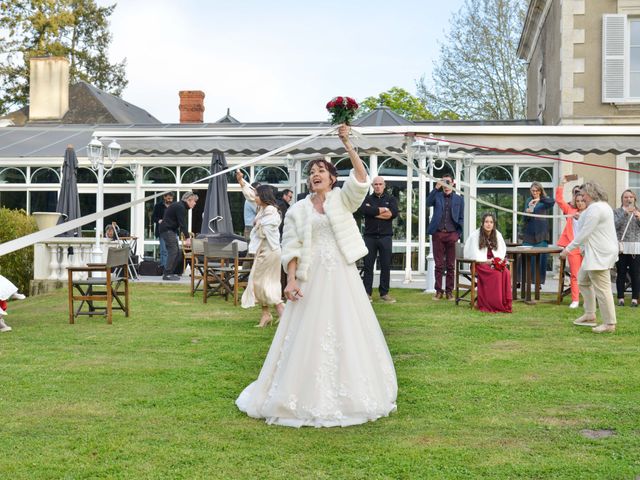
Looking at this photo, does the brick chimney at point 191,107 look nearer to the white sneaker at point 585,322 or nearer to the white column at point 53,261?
the white column at point 53,261

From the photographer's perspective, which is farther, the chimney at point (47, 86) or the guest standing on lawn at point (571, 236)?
the chimney at point (47, 86)

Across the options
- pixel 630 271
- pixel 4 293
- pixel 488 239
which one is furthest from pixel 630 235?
pixel 4 293

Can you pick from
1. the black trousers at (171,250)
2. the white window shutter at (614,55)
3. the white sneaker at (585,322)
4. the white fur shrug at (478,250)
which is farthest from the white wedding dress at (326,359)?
the white window shutter at (614,55)

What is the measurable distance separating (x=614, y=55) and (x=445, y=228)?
7699mm

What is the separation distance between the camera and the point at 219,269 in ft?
41.4

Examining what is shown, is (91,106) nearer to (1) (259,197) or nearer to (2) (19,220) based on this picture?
(2) (19,220)

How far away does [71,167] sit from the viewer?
53.6ft

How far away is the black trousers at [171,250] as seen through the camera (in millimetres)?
15577

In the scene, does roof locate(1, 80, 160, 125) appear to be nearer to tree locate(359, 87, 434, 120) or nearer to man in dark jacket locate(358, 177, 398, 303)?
tree locate(359, 87, 434, 120)

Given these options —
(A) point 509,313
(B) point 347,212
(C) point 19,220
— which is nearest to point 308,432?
(B) point 347,212

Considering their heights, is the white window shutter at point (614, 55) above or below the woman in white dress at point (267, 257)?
above

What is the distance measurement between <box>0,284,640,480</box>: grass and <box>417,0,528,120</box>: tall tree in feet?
79.8

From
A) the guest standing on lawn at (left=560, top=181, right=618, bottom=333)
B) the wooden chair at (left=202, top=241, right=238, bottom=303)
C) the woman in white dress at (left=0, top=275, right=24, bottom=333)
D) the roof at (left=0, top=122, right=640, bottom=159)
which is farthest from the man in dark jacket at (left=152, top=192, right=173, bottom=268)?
the guest standing on lawn at (left=560, top=181, right=618, bottom=333)

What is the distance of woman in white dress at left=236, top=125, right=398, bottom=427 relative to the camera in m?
5.29
